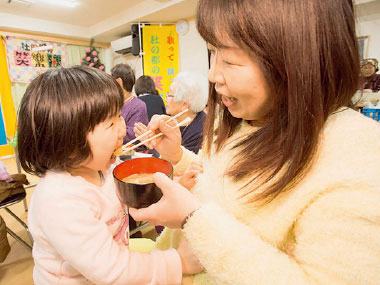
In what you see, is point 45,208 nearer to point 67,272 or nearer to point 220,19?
point 67,272

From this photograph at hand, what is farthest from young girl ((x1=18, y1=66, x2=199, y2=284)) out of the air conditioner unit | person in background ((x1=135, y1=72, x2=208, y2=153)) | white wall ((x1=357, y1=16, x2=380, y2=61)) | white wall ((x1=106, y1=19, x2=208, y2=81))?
the air conditioner unit

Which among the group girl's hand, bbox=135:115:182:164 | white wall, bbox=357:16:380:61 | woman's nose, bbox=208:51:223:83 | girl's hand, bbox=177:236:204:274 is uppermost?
white wall, bbox=357:16:380:61

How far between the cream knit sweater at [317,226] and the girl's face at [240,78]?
192mm

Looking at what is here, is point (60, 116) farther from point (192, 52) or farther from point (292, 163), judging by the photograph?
point (192, 52)

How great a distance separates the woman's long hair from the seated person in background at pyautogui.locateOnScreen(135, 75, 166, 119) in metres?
3.04

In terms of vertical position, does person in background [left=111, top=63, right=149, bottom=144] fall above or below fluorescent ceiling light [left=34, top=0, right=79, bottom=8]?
below

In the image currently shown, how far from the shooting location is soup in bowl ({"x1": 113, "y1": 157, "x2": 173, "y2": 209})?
71cm

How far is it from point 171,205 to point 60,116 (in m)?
0.46

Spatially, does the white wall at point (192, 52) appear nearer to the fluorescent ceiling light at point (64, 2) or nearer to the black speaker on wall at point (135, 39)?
the black speaker on wall at point (135, 39)

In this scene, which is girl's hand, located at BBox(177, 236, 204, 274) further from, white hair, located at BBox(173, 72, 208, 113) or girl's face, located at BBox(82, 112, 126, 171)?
white hair, located at BBox(173, 72, 208, 113)

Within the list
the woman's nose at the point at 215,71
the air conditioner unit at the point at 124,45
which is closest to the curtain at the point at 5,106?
the air conditioner unit at the point at 124,45

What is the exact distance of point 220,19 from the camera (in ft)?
1.97

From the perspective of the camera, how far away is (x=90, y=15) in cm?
592

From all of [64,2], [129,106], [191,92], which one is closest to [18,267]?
[129,106]
